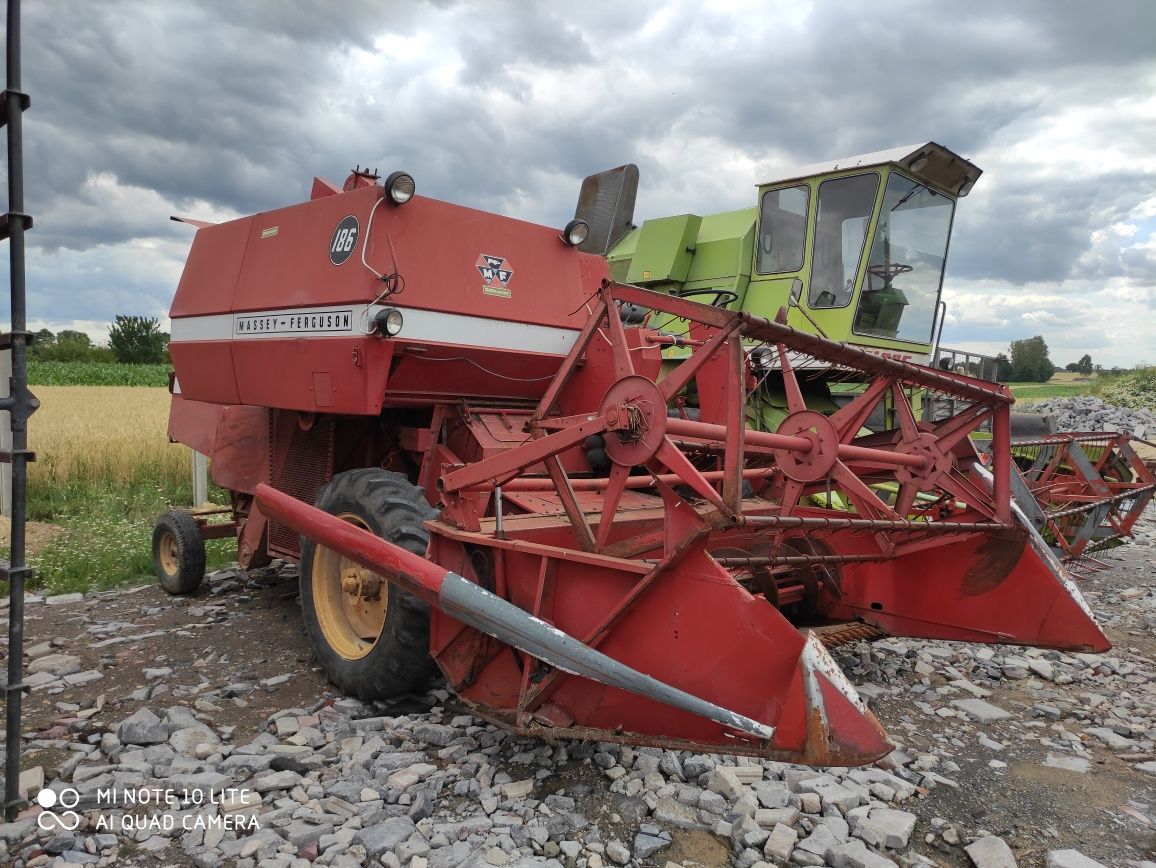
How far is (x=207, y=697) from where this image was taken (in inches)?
150

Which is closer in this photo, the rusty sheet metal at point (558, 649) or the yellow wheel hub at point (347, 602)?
the rusty sheet metal at point (558, 649)

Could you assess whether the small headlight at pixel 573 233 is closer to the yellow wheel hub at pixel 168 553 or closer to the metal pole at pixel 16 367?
the metal pole at pixel 16 367

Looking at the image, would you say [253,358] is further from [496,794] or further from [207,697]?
[496,794]

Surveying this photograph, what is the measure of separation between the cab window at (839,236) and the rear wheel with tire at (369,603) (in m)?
Answer: 4.38

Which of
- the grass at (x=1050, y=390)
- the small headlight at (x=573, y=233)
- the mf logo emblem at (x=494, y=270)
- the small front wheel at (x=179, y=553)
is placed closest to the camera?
the mf logo emblem at (x=494, y=270)

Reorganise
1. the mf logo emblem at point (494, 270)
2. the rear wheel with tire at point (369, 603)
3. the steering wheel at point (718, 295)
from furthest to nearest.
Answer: the steering wheel at point (718, 295), the mf logo emblem at point (494, 270), the rear wheel with tire at point (369, 603)

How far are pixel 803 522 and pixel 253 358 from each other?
10.9 ft

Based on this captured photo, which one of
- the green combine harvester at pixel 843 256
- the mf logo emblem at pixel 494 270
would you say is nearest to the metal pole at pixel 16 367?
the mf logo emblem at pixel 494 270

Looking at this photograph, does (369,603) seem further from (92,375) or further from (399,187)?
(92,375)

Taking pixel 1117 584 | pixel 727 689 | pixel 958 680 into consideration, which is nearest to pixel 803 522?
pixel 727 689

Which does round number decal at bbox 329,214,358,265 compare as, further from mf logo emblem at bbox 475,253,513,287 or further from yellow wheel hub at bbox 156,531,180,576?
yellow wheel hub at bbox 156,531,180,576

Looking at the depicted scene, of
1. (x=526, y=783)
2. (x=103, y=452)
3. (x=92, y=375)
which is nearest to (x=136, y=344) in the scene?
(x=92, y=375)

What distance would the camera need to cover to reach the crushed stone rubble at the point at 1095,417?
17.4m

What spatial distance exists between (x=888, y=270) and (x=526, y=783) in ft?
18.0
